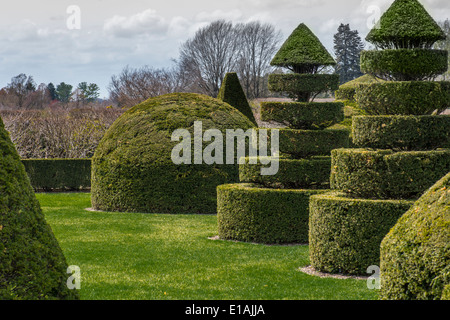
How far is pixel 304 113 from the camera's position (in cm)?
1270

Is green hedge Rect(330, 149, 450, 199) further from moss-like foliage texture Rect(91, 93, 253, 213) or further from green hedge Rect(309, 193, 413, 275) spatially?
moss-like foliage texture Rect(91, 93, 253, 213)

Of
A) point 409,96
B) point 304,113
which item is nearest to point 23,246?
point 409,96

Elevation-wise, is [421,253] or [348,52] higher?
[348,52]

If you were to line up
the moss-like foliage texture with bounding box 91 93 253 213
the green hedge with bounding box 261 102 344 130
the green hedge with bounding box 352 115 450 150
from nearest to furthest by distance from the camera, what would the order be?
the green hedge with bounding box 352 115 450 150
the green hedge with bounding box 261 102 344 130
the moss-like foliage texture with bounding box 91 93 253 213

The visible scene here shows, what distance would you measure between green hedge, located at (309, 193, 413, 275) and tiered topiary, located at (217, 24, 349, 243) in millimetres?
2478

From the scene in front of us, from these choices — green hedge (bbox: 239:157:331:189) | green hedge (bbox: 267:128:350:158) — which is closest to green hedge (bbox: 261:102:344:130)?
green hedge (bbox: 267:128:350:158)

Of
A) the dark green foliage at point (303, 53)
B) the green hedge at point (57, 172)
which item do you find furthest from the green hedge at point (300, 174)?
the green hedge at point (57, 172)

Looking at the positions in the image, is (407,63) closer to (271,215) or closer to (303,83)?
(303,83)

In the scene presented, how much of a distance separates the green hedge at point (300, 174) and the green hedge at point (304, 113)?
0.97m

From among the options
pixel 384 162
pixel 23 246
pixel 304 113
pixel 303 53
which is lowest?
pixel 23 246

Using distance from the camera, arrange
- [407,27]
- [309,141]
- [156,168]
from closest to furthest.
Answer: [407,27], [309,141], [156,168]

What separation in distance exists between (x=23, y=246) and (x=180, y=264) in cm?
488

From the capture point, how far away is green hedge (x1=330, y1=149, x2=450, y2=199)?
27.9ft
